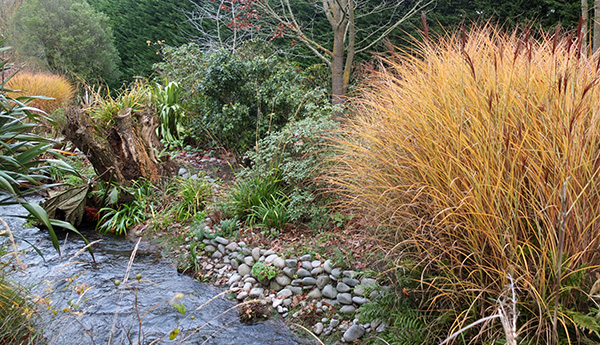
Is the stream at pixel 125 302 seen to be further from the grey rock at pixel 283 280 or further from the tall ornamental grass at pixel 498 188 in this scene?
the tall ornamental grass at pixel 498 188

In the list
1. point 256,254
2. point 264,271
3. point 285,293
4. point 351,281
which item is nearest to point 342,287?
point 351,281

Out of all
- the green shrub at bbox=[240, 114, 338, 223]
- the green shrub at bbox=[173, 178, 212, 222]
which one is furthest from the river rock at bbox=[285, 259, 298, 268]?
the green shrub at bbox=[173, 178, 212, 222]

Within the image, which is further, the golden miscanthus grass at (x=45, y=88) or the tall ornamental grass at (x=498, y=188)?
the golden miscanthus grass at (x=45, y=88)

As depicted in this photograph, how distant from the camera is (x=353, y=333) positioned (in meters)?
2.96

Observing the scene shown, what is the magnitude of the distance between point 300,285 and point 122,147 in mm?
3264

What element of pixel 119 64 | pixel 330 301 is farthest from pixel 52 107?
pixel 330 301

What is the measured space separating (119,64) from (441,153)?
12385mm

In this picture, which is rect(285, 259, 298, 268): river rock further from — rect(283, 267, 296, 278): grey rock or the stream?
the stream

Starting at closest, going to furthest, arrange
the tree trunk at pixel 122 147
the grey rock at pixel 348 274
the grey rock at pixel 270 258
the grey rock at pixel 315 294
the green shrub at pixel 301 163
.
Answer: the grey rock at pixel 348 274, the grey rock at pixel 315 294, the grey rock at pixel 270 258, the green shrub at pixel 301 163, the tree trunk at pixel 122 147

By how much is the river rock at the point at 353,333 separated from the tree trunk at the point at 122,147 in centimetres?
364

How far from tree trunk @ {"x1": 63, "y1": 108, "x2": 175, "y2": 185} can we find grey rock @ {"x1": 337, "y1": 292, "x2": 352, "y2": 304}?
339cm

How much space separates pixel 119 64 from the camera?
12.6 meters

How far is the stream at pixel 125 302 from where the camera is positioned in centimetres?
299

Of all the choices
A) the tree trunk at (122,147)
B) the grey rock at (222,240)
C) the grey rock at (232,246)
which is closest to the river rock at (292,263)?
the grey rock at (232,246)
